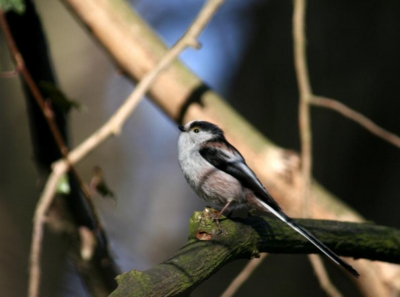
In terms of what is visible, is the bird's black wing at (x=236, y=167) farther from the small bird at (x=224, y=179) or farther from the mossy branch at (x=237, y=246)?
the mossy branch at (x=237, y=246)

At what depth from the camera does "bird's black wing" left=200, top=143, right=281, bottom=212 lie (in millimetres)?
2684

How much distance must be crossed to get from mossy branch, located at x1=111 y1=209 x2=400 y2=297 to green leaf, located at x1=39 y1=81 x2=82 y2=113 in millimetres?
978

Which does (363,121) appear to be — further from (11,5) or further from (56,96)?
(11,5)

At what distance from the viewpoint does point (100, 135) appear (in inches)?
105

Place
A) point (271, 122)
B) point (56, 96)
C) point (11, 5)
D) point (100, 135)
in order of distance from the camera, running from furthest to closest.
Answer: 1. point (271, 122)
2. point (56, 96)
3. point (100, 135)
4. point (11, 5)

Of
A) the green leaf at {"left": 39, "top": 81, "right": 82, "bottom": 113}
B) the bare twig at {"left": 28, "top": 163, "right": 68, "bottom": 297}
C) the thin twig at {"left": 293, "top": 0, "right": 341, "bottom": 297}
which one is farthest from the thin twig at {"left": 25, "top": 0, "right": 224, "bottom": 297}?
the thin twig at {"left": 293, "top": 0, "right": 341, "bottom": 297}

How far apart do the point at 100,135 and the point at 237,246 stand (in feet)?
2.73

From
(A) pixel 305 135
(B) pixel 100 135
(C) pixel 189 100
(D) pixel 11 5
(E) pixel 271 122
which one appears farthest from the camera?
(E) pixel 271 122

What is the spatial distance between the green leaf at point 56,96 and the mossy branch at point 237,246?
38.5 inches

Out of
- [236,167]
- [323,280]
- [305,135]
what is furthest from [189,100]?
[323,280]

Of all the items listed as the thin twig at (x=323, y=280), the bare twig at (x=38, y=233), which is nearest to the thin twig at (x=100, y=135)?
the bare twig at (x=38, y=233)

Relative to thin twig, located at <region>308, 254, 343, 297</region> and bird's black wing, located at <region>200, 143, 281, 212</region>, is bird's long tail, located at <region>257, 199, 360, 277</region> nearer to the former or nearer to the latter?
bird's black wing, located at <region>200, 143, 281, 212</region>

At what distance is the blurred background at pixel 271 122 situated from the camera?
4566mm

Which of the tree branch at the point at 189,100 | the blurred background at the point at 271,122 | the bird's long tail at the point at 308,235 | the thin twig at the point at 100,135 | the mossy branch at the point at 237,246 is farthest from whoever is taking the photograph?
the blurred background at the point at 271,122
